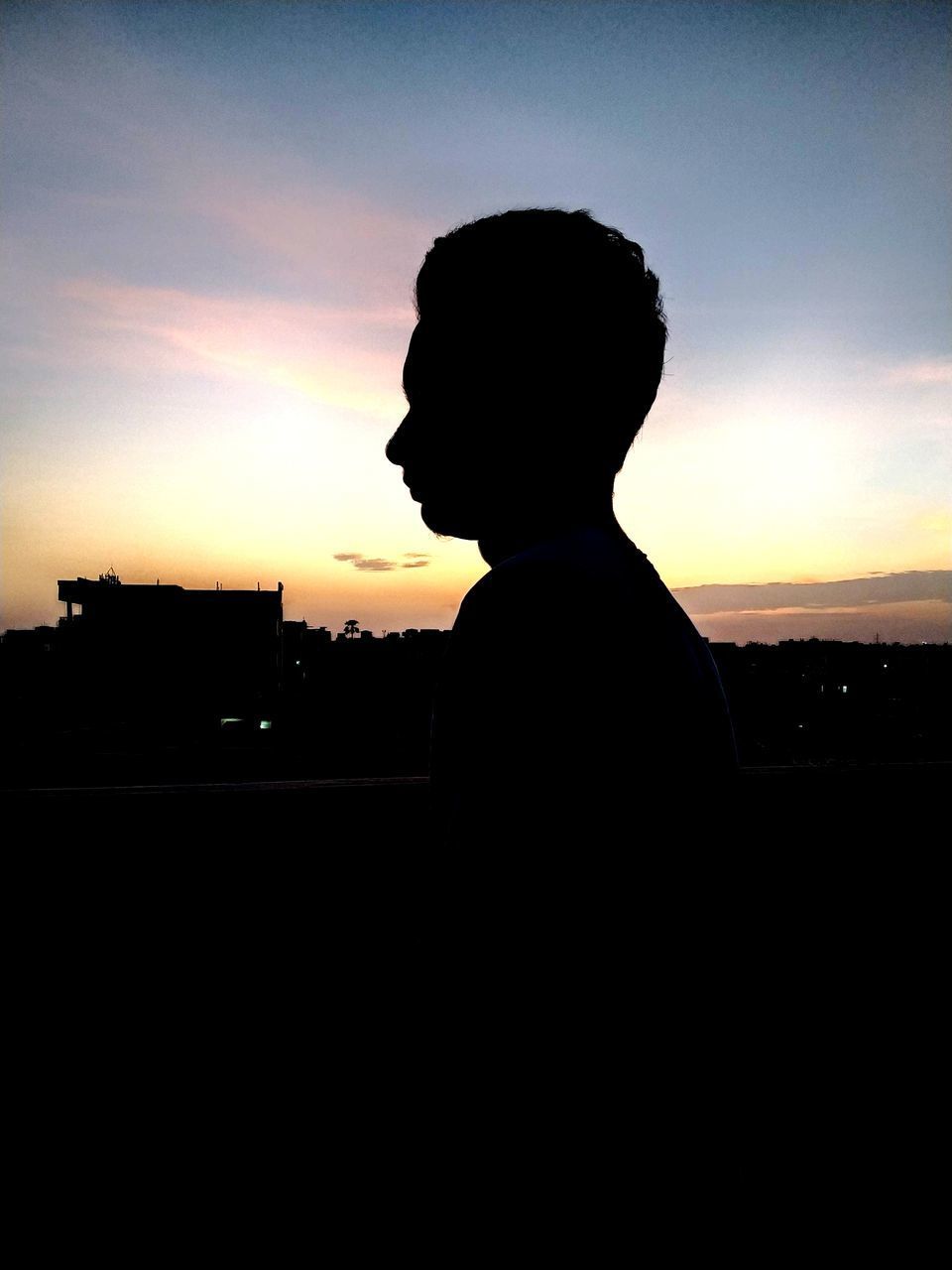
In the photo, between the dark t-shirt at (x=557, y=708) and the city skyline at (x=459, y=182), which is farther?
the city skyline at (x=459, y=182)

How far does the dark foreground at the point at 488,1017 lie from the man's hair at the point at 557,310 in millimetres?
385

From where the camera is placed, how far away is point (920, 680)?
2.62 meters

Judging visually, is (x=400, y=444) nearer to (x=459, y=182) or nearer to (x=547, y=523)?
(x=547, y=523)

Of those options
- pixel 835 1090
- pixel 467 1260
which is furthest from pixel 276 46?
pixel 835 1090

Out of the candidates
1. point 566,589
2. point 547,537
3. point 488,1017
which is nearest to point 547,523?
point 547,537

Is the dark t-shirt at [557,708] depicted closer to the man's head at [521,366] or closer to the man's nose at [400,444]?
the man's head at [521,366]

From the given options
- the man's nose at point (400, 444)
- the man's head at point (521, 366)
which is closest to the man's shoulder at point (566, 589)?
the man's head at point (521, 366)

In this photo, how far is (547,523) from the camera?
598 mm

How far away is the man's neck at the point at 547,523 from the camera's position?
592 millimetres

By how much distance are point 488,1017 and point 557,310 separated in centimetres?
62

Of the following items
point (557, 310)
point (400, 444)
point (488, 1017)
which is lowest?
point (488, 1017)

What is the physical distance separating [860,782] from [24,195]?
375cm

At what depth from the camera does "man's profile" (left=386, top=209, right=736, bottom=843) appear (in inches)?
18.5

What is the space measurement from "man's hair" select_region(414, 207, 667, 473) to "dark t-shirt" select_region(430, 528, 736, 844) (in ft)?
0.65
